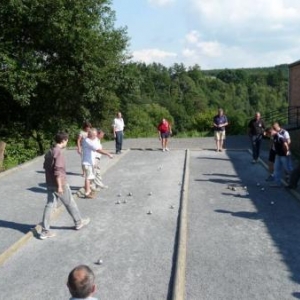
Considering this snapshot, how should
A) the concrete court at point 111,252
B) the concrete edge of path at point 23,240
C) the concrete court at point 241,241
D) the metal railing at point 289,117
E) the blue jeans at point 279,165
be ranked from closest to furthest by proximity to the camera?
the concrete court at point 241,241, the concrete court at point 111,252, the concrete edge of path at point 23,240, the blue jeans at point 279,165, the metal railing at point 289,117

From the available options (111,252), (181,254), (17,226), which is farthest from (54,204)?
A: (181,254)

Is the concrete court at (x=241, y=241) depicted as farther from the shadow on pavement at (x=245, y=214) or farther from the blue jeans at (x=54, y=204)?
the blue jeans at (x=54, y=204)

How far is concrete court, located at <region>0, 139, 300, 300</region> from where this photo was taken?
6.34 metres

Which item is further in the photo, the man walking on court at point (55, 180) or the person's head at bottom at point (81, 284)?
the man walking on court at point (55, 180)

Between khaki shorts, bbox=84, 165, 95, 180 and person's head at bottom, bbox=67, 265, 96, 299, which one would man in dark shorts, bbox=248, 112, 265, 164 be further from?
person's head at bottom, bbox=67, 265, 96, 299

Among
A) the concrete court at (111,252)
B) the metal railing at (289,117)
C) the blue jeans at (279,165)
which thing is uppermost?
the metal railing at (289,117)

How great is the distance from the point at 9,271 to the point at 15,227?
218 centimetres

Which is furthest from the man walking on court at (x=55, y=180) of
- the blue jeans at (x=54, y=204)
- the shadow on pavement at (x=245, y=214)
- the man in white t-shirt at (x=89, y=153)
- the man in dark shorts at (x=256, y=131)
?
the man in dark shorts at (x=256, y=131)

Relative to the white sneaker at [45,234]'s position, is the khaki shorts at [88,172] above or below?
above

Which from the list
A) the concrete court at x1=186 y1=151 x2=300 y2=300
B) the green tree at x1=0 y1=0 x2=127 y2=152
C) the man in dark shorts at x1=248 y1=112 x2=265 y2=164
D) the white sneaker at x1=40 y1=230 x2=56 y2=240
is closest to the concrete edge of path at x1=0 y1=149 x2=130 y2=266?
the white sneaker at x1=40 y1=230 x2=56 y2=240

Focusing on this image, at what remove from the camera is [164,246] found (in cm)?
794

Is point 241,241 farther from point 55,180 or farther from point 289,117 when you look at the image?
point 289,117

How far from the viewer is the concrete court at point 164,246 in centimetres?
634

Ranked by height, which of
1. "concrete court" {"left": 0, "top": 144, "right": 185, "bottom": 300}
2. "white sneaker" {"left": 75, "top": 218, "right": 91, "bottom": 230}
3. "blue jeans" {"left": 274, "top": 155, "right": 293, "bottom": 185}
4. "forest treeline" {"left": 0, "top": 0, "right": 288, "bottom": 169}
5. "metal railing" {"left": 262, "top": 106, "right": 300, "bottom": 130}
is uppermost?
"forest treeline" {"left": 0, "top": 0, "right": 288, "bottom": 169}
